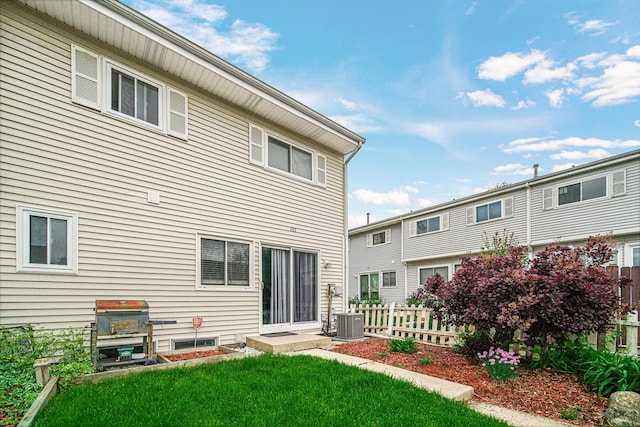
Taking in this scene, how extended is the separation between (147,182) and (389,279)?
1547cm

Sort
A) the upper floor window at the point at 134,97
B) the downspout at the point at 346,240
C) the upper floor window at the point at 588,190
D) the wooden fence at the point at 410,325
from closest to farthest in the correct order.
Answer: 1. the upper floor window at the point at 134,97
2. the wooden fence at the point at 410,325
3. the downspout at the point at 346,240
4. the upper floor window at the point at 588,190

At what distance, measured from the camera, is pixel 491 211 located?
1559 cm

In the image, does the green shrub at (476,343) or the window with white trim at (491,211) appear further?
the window with white trim at (491,211)

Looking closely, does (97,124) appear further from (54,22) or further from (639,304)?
(639,304)

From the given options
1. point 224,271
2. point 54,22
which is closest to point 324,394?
point 224,271

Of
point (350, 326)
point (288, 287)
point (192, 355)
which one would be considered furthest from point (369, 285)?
point (192, 355)

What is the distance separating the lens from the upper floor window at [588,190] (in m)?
11.7

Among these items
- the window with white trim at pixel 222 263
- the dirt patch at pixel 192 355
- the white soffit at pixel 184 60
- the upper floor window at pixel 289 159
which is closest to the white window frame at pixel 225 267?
the window with white trim at pixel 222 263

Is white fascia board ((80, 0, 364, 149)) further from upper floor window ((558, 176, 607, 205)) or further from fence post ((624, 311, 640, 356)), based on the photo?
upper floor window ((558, 176, 607, 205))

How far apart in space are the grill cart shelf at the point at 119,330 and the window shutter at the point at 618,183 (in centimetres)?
1334

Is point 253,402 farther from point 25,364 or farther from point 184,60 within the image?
point 184,60

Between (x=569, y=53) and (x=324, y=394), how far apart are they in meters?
13.4

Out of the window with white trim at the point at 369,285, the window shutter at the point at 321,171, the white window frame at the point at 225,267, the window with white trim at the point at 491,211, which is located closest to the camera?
the white window frame at the point at 225,267

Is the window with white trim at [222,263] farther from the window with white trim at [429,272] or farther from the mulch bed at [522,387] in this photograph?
the window with white trim at [429,272]
